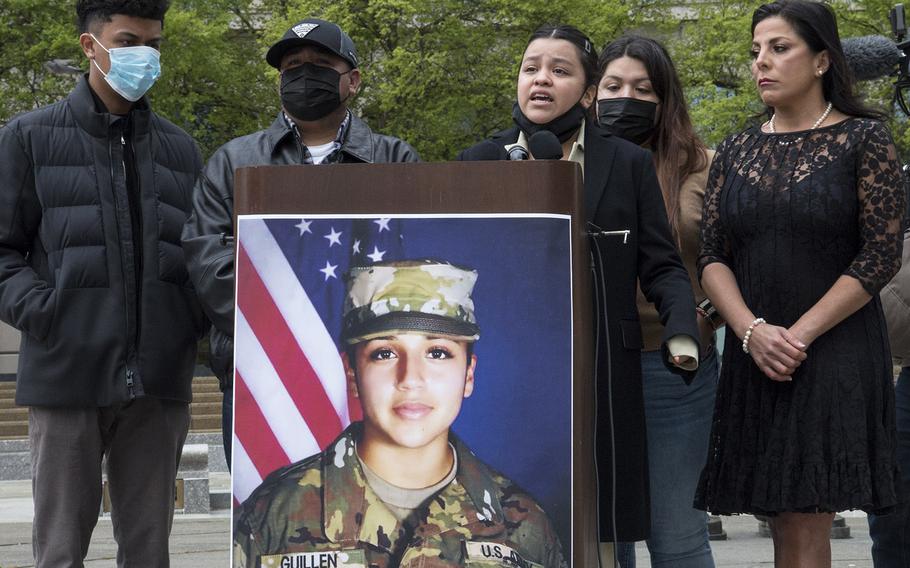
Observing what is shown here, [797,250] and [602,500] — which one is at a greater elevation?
[797,250]

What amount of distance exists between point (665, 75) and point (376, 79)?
23.8 meters

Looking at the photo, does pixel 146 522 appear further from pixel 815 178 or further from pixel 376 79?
pixel 376 79

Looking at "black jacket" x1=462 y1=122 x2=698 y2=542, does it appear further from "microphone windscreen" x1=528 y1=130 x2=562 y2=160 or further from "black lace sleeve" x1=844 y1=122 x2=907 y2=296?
"black lace sleeve" x1=844 y1=122 x2=907 y2=296

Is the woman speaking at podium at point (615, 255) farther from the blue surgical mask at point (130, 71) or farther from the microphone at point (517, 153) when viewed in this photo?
the blue surgical mask at point (130, 71)

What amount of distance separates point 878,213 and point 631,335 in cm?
84

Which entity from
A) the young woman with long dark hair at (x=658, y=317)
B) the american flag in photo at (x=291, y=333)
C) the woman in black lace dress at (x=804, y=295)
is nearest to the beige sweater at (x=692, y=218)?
the young woman with long dark hair at (x=658, y=317)

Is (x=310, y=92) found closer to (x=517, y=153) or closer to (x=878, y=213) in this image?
(x=517, y=153)

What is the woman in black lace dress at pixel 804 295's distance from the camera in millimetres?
4141

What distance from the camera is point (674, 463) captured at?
14.6 ft

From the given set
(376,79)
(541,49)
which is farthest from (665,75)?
(376,79)

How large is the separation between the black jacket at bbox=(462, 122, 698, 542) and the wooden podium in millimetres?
571

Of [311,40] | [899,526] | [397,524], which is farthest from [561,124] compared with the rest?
[899,526]

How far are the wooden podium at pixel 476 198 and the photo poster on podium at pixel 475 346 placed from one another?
18mm

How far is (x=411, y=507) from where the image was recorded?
3145 mm
